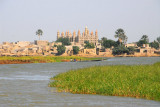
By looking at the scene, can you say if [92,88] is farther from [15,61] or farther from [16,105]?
[15,61]

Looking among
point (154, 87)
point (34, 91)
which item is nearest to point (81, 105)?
point (154, 87)

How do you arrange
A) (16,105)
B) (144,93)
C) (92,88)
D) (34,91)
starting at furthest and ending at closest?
(34,91)
(92,88)
(144,93)
(16,105)

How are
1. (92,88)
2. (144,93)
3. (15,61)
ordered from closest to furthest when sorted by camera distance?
(144,93) < (92,88) < (15,61)

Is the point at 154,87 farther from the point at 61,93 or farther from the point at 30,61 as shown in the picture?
the point at 30,61

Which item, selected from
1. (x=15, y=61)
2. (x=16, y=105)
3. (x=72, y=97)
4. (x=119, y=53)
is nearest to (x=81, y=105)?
(x=72, y=97)

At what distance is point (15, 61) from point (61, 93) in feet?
→ 215

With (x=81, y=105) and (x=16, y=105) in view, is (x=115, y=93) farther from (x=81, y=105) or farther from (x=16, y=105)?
(x=16, y=105)

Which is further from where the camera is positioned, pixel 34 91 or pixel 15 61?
pixel 15 61

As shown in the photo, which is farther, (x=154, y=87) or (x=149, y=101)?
(x=154, y=87)

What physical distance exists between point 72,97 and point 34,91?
4.94 metres

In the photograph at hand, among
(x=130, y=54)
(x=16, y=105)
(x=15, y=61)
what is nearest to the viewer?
(x=16, y=105)

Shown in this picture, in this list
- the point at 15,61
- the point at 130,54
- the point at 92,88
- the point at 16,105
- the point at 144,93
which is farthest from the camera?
the point at 130,54

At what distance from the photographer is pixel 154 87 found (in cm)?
2170

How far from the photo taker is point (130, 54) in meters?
198
